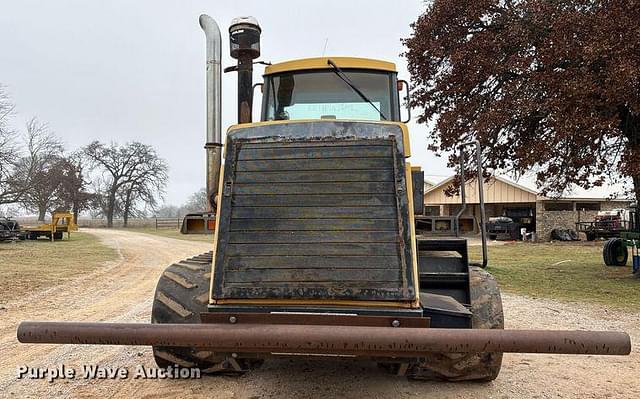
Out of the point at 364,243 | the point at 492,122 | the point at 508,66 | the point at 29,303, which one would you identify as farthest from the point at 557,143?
the point at 29,303

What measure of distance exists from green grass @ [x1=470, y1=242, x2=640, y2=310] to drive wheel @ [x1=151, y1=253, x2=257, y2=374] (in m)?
7.66

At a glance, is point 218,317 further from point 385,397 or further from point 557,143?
point 557,143

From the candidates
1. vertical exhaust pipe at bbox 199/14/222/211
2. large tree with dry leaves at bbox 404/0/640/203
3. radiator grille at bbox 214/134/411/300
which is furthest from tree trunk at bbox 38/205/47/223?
radiator grille at bbox 214/134/411/300

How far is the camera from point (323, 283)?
3.41m

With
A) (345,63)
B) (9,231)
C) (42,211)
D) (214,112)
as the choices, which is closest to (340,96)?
(345,63)

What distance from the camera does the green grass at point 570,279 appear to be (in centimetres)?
989

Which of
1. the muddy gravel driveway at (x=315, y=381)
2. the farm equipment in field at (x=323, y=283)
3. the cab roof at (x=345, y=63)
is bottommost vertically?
A: the muddy gravel driveway at (x=315, y=381)

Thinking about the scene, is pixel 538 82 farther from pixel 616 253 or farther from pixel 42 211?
pixel 42 211

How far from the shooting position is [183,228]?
173 inches

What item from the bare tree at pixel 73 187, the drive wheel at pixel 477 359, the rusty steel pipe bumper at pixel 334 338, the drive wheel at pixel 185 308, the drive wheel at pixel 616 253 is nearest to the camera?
the rusty steel pipe bumper at pixel 334 338

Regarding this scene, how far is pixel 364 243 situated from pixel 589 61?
9691mm

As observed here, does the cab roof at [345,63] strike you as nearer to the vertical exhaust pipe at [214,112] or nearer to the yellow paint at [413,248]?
the vertical exhaust pipe at [214,112]

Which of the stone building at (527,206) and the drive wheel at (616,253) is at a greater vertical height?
the stone building at (527,206)

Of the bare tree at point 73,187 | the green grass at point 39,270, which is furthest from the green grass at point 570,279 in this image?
the bare tree at point 73,187
